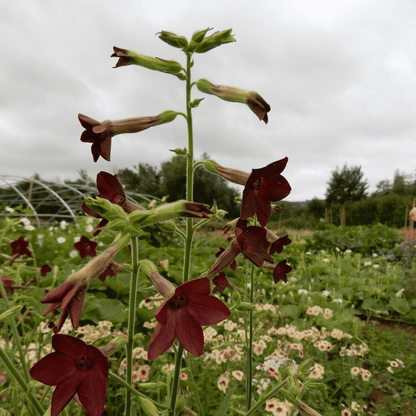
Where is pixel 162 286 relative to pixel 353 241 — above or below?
above

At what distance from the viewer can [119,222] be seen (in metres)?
0.71

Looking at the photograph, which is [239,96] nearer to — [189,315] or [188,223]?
[188,223]

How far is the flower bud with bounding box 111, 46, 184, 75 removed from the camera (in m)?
1.04

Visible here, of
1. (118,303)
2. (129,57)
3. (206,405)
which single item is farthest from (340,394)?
(129,57)

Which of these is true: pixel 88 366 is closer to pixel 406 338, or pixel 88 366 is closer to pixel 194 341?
pixel 194 341

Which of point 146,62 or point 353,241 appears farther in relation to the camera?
point 353,241

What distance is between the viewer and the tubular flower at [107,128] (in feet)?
3.17

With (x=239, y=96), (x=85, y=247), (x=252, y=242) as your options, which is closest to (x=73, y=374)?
(x=252, y=242)

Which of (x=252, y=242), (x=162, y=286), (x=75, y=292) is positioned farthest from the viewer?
(x=252, y=242)

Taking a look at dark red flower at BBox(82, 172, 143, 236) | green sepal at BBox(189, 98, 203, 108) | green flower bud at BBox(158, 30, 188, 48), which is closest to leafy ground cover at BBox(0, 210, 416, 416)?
dark red flower at BBox(82, 172, 143, 236)

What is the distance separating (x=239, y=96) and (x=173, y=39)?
32 cm

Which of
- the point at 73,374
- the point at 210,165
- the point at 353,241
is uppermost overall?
the point at 210,165

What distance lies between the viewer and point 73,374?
2.49ft

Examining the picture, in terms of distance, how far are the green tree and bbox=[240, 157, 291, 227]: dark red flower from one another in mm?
37894
